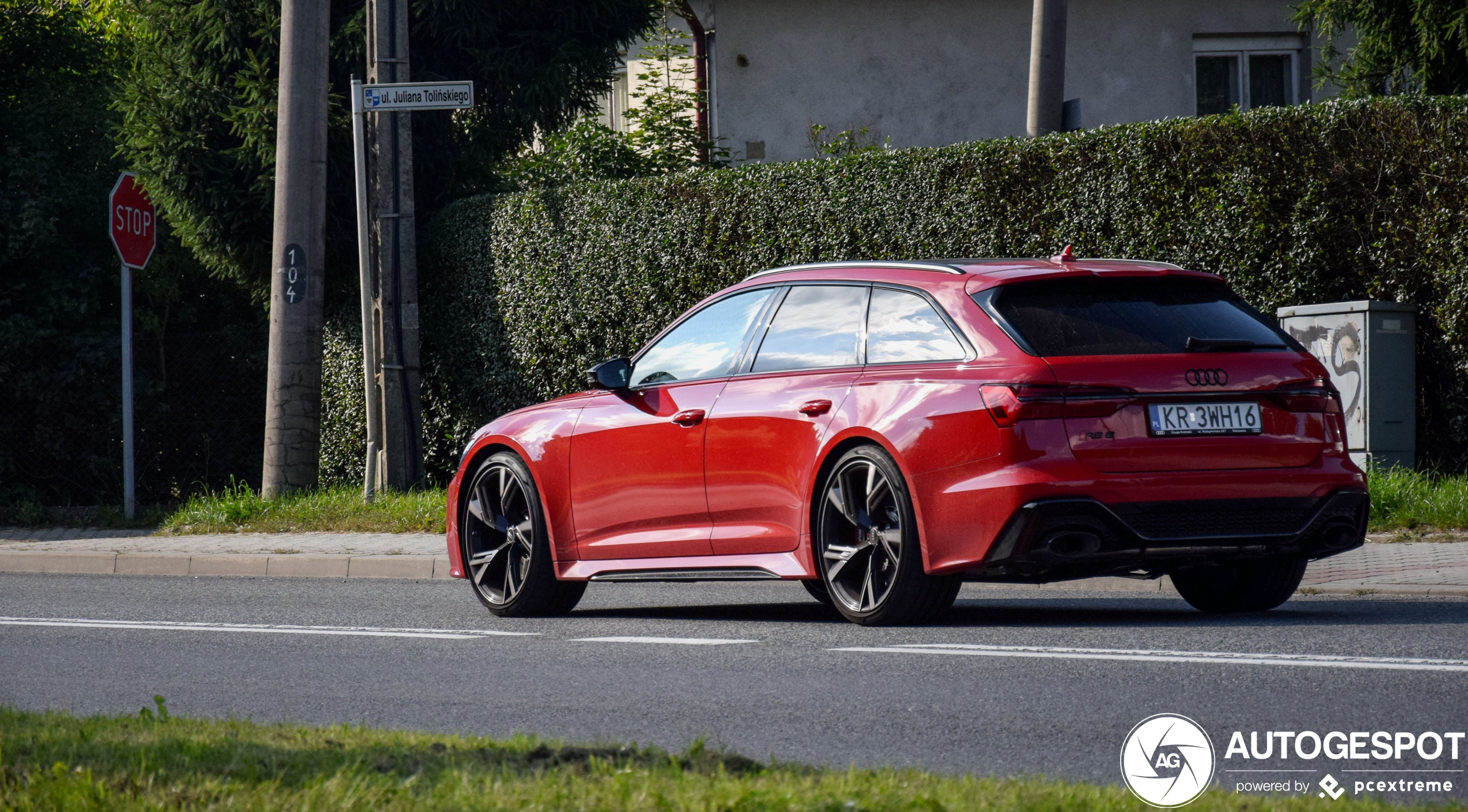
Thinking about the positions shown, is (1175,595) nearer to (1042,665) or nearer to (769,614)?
(769,614)

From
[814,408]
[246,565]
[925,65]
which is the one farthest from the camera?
[925,65]

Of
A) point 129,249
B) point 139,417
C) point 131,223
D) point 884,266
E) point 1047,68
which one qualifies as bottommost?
point 139,417

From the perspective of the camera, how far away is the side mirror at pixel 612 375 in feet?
28.5

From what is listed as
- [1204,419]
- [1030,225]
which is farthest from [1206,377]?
[1030,225]

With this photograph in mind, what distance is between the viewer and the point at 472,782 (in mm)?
4102

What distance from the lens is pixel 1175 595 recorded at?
30.6 ft

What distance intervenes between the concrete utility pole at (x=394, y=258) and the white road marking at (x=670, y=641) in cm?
797

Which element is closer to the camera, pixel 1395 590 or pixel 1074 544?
pixel 1074 544

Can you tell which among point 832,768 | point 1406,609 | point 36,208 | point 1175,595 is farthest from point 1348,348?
point 36,208

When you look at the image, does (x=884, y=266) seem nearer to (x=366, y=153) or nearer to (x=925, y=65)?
(x=366, y=153)

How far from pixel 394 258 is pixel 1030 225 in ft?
17.9

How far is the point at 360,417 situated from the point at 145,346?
10.4 feet

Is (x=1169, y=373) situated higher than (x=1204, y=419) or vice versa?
(x=1169, y=373)

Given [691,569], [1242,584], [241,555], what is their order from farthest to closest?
[241,555] < [691,569] < [1242,584]
